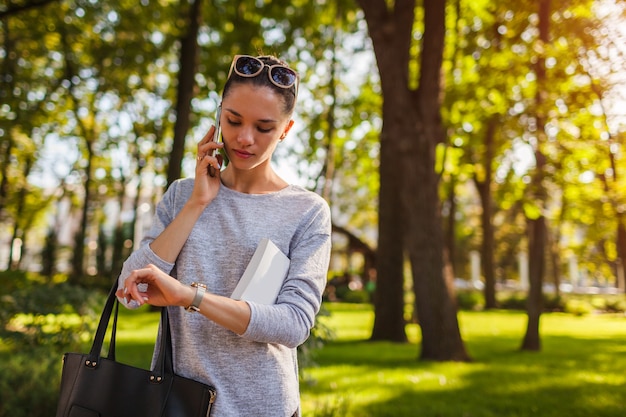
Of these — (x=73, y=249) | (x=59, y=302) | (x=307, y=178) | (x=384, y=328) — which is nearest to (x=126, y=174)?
Answer: (x=73, y=249)

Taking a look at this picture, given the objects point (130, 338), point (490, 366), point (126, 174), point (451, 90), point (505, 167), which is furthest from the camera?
point (126, 174)

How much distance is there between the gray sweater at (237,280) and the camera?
173 centimetres

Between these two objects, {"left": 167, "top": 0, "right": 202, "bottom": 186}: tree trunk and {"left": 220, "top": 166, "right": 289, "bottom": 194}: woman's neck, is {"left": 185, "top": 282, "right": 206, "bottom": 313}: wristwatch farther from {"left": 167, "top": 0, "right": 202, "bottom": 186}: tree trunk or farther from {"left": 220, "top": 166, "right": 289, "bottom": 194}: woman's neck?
{"left": 167, "top": 0, "right": 202, "bottom": 186}: tree trunk

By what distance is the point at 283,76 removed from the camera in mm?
1862

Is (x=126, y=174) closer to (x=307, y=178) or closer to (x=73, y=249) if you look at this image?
(x=73, y=249)

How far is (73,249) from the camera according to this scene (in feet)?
95.6

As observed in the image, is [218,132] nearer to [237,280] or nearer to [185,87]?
[237,280]

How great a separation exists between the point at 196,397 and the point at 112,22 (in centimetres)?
1490

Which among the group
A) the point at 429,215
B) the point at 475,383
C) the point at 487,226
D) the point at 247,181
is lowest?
the point at 475,383

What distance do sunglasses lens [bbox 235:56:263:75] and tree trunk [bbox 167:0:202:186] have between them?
41.4ft

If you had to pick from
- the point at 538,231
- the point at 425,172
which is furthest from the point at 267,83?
the point at 538,231

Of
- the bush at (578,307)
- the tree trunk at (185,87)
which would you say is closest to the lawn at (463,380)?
the tree trunk at (185,87)

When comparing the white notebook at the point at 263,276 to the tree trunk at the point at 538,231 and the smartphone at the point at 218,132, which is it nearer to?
the smartphone at the point at 218,132

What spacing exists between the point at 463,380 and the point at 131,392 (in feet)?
25.4
